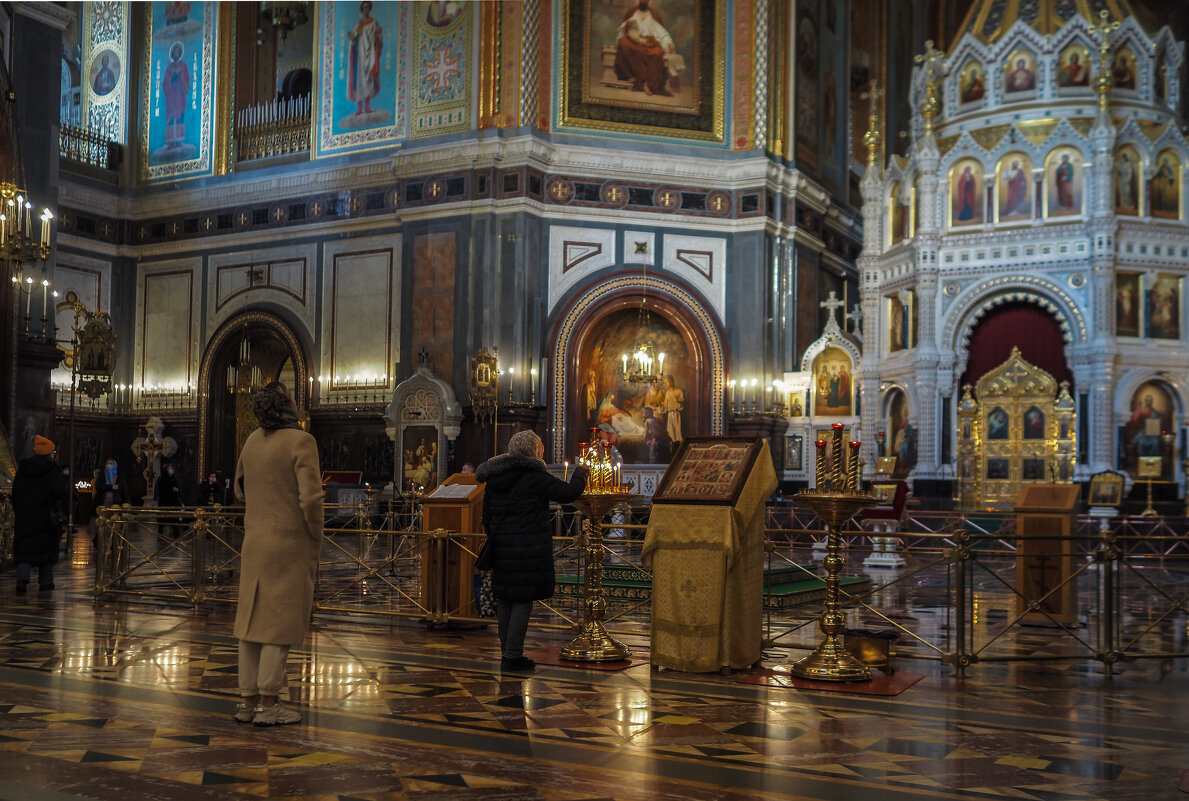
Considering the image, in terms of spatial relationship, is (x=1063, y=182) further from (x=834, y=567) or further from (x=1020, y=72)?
(x=834, y=567)

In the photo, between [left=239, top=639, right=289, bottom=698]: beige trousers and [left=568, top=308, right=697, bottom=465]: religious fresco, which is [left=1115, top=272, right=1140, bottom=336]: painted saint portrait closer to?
[left=568, top=308, right=697, bottom=465]: religious fresco

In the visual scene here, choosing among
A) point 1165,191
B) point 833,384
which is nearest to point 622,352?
point 833,384

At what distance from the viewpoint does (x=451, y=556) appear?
8.97 metres

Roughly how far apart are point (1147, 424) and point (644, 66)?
11858 millimetres

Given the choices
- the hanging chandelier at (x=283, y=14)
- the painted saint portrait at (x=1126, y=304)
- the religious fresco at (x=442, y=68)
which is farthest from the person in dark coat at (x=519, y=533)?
the hanging chandelier at (x=283, y=14)

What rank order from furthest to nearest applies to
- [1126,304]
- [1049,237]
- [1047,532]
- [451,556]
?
[1049,237] < [1126,304] < [1047,532] < [451,556]

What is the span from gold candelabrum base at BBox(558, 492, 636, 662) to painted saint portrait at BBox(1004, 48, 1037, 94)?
18.5m

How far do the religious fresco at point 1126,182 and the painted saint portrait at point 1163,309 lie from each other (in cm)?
144

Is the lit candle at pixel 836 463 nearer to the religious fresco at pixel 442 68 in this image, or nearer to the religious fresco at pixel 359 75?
the religious fresco at pixel 442 68

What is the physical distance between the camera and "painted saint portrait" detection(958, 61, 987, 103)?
2333cm

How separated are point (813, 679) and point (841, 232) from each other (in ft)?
71.8

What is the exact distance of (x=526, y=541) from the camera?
278 inches

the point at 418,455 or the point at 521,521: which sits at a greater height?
the point at 418,455

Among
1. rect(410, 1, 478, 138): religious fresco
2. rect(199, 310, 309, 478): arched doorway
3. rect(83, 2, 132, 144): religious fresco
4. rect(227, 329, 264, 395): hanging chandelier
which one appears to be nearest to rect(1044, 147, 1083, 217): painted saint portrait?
rect(410, 1, 478, 138): religious fresco
